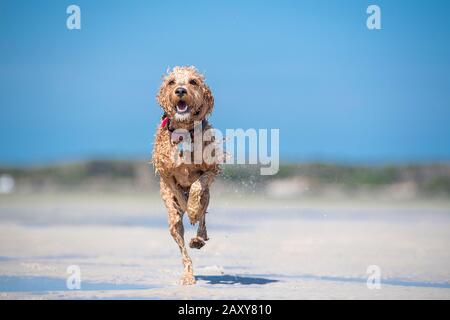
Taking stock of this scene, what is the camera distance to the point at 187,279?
1254 centimetres

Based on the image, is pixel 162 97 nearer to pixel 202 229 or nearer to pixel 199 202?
pixel 199 202

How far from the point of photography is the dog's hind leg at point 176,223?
41.4 feet

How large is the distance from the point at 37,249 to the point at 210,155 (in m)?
5.01

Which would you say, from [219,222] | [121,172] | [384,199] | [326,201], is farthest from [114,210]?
[121,172]

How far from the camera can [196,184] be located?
12500mm

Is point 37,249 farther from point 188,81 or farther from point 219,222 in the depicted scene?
point 219,222

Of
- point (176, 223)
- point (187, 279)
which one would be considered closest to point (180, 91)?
point (176, 223)

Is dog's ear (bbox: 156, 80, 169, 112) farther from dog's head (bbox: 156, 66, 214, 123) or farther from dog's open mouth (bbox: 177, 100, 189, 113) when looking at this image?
dog's open mouth (bbox: 177, 100, 189, 113)

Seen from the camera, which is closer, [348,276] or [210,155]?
[210,155]

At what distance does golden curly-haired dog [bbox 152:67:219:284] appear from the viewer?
487 inches
